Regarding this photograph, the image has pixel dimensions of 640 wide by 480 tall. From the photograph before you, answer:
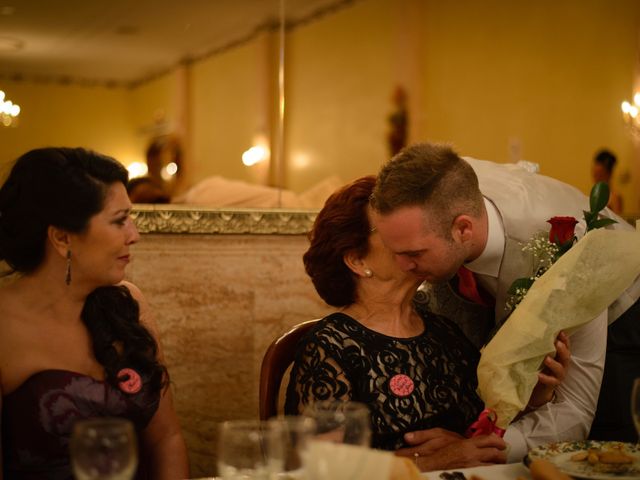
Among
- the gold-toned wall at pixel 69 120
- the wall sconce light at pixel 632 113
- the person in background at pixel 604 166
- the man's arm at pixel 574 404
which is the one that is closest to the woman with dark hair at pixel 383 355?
the man's arm at pixel 574 404

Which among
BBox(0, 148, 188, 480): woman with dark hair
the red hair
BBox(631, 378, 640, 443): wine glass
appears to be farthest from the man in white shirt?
BBox(0, 148, 188, 480): woman with dark hair

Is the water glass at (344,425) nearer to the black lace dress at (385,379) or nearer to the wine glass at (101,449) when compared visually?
the wine glass at (101,449)

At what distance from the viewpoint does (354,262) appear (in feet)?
7.44

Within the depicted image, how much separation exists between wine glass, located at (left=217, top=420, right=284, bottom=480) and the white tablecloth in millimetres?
498

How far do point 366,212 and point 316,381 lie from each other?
0.51 m

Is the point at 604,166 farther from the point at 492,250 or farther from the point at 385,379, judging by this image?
the point at 385,379

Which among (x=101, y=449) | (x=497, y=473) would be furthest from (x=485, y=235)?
(x=101, y=449)

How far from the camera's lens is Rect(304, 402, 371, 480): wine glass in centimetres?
119

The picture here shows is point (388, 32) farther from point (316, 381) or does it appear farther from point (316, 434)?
point (316, 434)

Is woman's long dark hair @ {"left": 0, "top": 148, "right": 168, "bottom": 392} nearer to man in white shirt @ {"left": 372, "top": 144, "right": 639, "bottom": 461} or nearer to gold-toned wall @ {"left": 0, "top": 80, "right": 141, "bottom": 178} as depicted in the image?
man in white shirt @ {"left": 372, "top": 144, "right": 639, "bottom": 461}

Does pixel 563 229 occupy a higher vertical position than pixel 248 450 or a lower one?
higher

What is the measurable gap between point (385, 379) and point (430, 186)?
519 mm

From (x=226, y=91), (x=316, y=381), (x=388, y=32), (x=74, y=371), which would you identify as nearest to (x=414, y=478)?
(x=316, y=381)

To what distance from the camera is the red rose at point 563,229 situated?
1.96m
